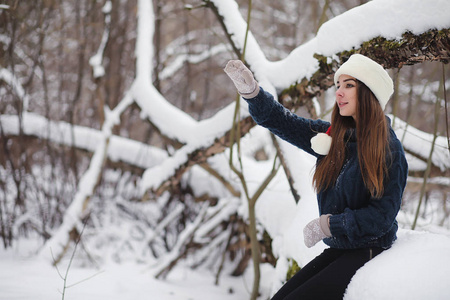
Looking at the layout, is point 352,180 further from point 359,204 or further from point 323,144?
point 323,144

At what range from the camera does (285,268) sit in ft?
8.55

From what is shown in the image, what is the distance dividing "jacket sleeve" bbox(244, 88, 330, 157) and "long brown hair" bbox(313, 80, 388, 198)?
19 centimetres

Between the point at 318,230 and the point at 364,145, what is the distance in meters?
0.39

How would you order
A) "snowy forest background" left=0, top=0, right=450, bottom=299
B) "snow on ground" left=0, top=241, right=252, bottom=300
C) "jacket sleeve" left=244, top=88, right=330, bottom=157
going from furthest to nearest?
"snow on ground" left=0, top=241, right=252, bottom=300 < "snowy forest background" left=0, top=0, right=450, bottom=299 < "jacket sleeve" left=244, top=88, right=330, bottom=157

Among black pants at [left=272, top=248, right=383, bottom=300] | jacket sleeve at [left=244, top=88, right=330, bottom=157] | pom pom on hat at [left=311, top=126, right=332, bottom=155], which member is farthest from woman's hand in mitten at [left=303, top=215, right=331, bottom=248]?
jacket sleeve at [left=244, top=88, right=330, bottom=157]

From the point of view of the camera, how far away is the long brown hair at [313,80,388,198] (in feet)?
4.83

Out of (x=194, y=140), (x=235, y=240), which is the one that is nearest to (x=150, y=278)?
(x=235, y=240)

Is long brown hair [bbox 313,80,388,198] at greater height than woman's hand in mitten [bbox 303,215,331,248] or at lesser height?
greater

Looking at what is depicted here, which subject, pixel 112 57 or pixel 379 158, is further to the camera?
pixel 112 57

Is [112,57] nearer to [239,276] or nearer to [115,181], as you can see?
[115,181]

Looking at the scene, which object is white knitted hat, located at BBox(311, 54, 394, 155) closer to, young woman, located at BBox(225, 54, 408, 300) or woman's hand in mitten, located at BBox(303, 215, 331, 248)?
young woman, located at BBox(225, 54, 408, 300)

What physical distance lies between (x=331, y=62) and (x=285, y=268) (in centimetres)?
140

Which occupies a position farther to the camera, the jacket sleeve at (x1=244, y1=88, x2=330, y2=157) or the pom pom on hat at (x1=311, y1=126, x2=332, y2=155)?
the jacket sleeve at (x1=244, y1=88, x2=330, y2=157)

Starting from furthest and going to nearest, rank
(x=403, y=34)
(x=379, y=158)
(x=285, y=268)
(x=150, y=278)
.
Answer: (x=150, y=278)
(x=285, y=268)
(x=403, y=34)
(x=379, y=158)
